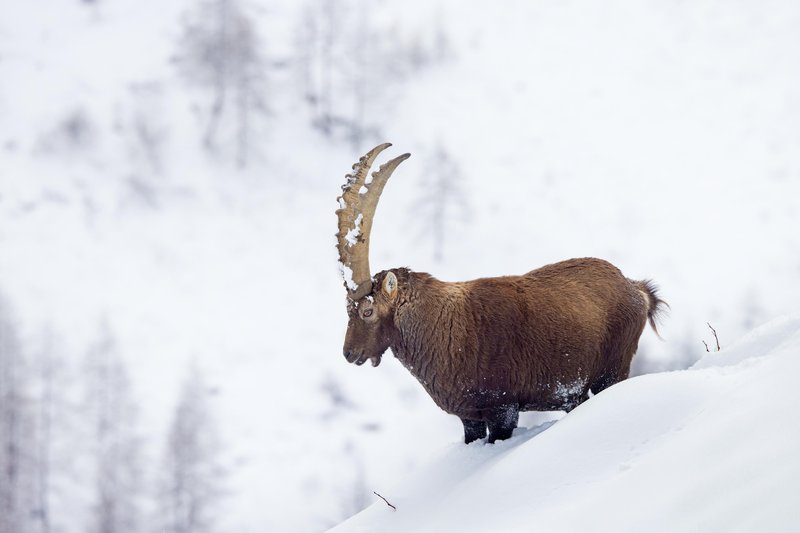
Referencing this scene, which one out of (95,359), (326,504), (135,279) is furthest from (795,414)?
(135,279)

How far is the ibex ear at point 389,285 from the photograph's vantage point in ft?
24.8

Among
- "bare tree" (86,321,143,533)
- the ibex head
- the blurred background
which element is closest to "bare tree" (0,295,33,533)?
the blurred background

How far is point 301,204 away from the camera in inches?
2215

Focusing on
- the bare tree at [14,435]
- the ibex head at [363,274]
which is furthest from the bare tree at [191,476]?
the ibex head at [363,274]

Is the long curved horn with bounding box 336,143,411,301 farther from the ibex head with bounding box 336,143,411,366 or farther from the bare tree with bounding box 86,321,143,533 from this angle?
the bare tree with bounding box 86,321,143,533

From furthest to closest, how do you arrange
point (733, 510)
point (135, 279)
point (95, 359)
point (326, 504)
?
point (135, 279)
point (95, 359)
point (326, 504)
point (733, 510)

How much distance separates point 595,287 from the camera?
25.8 ft

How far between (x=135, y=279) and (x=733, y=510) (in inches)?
1843

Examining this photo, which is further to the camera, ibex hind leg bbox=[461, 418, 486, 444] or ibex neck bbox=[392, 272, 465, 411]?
ibex hind leg bbox=[461, 418, 486, 444]

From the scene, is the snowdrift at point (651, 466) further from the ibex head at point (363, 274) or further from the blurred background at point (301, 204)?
the blurred background at point (301, 204)

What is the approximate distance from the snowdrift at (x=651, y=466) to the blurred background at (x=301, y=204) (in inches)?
1047

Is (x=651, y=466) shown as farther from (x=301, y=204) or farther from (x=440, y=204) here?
(x=301, y=204)

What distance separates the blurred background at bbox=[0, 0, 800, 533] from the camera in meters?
36.6

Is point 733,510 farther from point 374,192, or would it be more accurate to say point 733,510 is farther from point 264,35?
point 264,35
